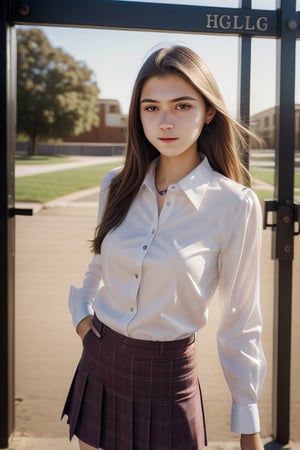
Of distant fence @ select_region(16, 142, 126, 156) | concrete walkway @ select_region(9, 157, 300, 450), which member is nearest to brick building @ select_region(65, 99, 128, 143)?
distant fence @ select_region(16, 142, 126, 156)

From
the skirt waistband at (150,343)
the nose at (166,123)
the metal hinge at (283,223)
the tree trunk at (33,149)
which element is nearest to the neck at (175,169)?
the nose at (166,123)

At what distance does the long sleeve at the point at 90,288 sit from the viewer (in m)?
1.54

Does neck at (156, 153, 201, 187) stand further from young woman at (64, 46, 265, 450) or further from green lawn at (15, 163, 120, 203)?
green lawn at (15, 163, 120, 203)

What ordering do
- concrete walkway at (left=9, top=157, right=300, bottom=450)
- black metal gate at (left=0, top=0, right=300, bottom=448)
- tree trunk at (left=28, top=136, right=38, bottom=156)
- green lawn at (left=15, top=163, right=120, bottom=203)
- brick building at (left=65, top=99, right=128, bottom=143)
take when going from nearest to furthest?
black metal gate at (left=0, top=0, right=300, bottom=448) → brick building at (left=65, top=99, right=128, bottom=143) → concrete walkway at (left=9, top=157, right=300, bottom=450) → tree trunk at (left=28, top=136, right=38, bottom=156) → green lawn at (left=15, top=163, right=120, bottom=203)

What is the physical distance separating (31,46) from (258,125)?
2152mm

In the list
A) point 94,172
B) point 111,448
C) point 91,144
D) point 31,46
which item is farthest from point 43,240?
point 111,448

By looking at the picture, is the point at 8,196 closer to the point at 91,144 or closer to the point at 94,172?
the point at 91,144

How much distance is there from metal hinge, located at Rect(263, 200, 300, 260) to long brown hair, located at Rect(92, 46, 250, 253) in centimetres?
78

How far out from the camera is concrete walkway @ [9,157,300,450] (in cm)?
242

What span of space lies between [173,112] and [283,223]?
1.03 metres

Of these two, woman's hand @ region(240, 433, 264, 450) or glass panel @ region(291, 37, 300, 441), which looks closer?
woman's hand @ region(240, 433, 264, 450)

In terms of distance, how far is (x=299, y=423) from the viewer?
8.01 feet

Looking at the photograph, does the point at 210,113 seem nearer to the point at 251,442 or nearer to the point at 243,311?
the point at 243,311

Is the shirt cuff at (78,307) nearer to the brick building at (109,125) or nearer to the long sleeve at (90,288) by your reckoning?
the long sleeve at (90,288)
